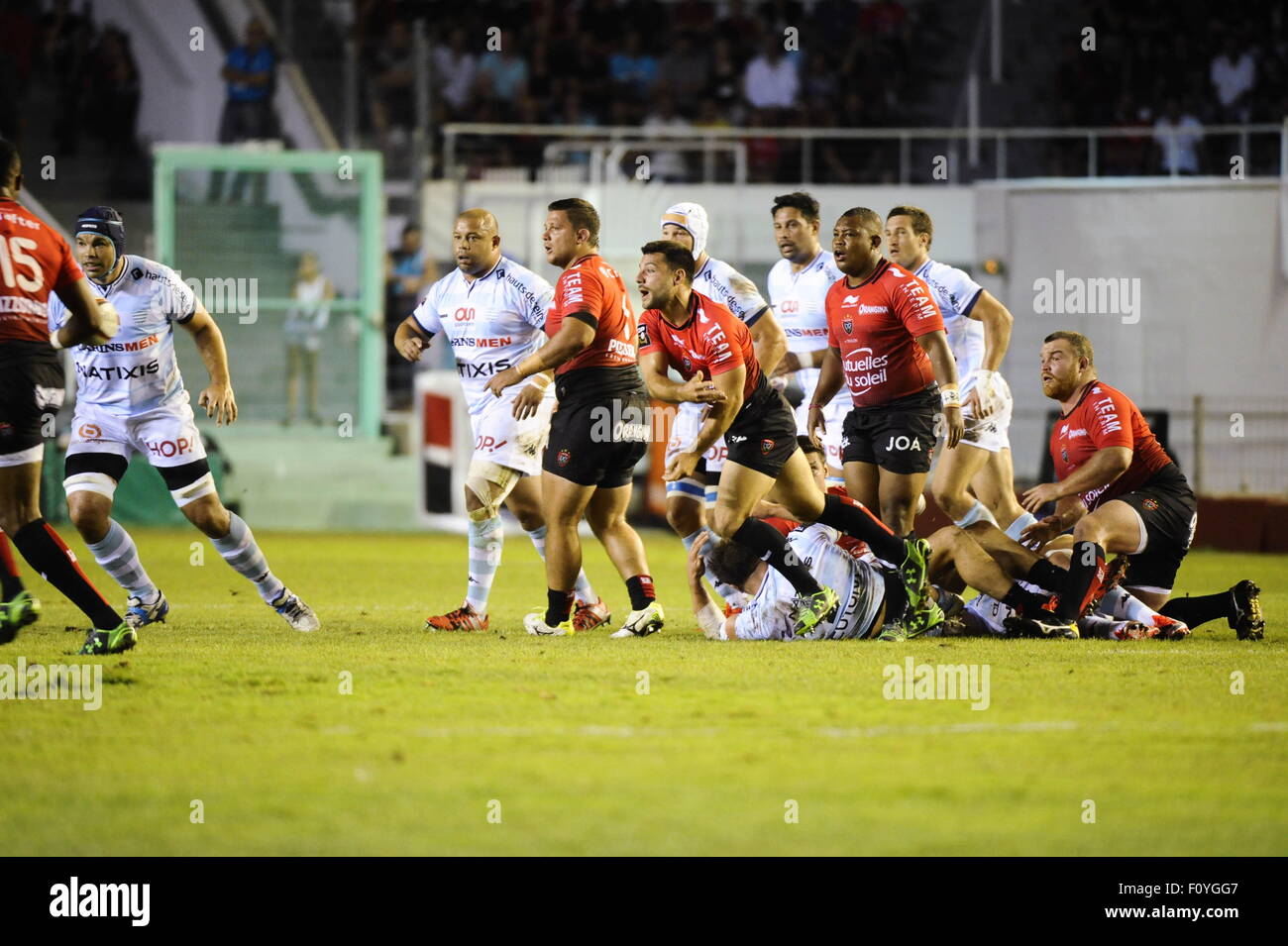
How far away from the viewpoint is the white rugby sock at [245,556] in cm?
Answer: 928

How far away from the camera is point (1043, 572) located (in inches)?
367

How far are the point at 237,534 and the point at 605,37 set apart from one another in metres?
17.6

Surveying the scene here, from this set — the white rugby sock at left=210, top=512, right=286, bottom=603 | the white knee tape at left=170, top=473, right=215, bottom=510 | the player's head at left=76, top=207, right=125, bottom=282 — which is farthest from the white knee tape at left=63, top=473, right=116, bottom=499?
the player's head at left=76, top=207, right=125, bottom=282

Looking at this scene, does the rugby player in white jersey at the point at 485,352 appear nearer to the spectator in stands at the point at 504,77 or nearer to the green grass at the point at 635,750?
the green grass at the point at 635,750

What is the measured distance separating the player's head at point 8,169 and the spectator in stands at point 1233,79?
19991mm

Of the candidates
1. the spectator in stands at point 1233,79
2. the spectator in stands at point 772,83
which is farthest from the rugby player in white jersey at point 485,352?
the spectator in stands at point 1233,79

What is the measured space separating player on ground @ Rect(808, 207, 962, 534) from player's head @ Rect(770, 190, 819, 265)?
833mm

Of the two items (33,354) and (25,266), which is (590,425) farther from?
(25,266)

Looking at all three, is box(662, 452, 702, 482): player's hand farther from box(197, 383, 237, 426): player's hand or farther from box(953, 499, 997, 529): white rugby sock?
box(197, 383, 237, 426): player's hand

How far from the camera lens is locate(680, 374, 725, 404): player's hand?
8.67 meters

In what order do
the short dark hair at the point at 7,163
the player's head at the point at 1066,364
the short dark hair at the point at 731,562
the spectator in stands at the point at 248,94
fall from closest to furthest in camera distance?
the short dark hair at the point at 7,163, the short dark hair at the point at 731,562, the player's head at the point at 1066,364, the spectator in stands at the point at 248,94

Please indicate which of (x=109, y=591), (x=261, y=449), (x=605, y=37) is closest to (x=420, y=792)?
(x=109, y=591)

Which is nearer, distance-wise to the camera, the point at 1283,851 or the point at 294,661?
the point at 1283,851

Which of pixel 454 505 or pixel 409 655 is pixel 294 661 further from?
pixel 454 505
